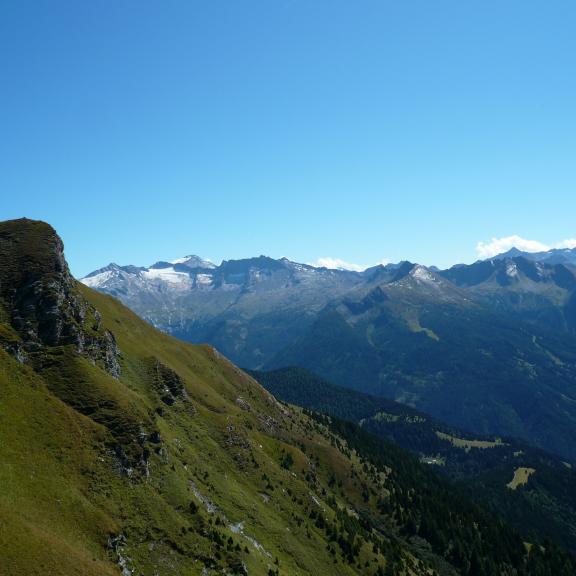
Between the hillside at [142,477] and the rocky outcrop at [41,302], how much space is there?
1.14 feet

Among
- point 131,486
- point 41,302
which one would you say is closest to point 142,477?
point 131,486

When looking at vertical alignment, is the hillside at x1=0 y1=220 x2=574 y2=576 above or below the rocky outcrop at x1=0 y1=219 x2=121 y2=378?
below

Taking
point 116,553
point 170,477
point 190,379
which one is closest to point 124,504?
point 116,553

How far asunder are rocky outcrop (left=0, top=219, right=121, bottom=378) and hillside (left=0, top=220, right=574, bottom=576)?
35 centimetres

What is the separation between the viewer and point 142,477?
95.7 m

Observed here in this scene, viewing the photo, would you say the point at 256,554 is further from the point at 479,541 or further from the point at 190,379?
the point at 479,541

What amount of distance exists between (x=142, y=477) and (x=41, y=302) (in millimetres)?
47304

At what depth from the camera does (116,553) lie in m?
77.8

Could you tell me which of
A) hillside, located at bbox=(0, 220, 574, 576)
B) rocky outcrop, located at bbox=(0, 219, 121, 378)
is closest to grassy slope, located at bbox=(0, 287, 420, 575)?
hillside, located at bbox=(0, 220, 574, 576)

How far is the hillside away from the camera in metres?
78.0

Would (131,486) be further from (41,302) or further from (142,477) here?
(41,302)

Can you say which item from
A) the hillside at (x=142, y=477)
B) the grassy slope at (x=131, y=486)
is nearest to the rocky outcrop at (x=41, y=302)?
the hillside at (x=142, y=477)

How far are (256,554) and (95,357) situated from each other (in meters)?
58.2

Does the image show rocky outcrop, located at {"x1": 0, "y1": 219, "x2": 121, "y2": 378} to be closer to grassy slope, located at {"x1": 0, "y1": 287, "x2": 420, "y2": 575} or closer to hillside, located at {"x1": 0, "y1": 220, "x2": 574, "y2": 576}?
hillside, located at {"x1": 0, "y1": 220, "x2": 574, "y2": 576}
